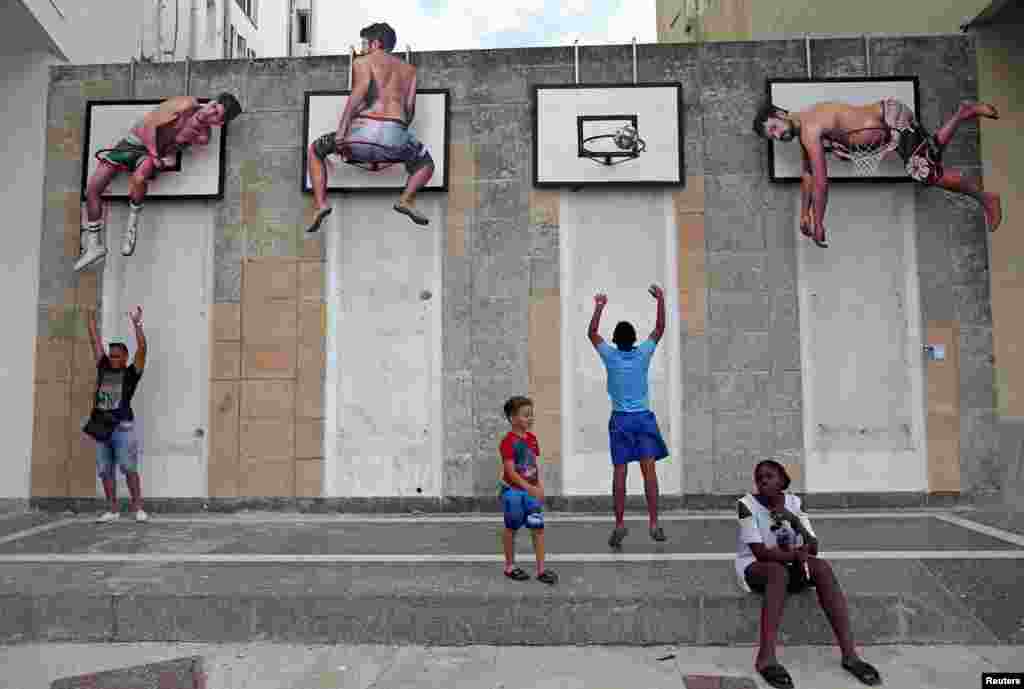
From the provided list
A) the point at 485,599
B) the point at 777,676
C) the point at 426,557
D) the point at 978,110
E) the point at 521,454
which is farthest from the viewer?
the point at 978,110

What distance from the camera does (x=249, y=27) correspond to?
27.6 metres

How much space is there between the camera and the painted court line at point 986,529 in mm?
6694

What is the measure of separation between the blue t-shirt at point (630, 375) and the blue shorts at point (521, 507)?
1.56 metres

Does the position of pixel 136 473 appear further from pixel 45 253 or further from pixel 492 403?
pixel 492 403

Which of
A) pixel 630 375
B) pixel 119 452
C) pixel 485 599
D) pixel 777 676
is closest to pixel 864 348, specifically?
pixel 630 375

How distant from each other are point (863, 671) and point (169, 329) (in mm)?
8263

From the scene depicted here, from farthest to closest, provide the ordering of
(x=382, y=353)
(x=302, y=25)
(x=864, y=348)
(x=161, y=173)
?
(x=302, y=25), (x=161, y=173), (x=382, y=353), (x=864, y=348)

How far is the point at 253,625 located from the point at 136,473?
4.16 meters

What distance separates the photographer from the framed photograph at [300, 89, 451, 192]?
909 centimetres

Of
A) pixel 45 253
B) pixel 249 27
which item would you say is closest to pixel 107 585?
pixel 45 253

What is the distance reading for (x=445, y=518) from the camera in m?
8.53

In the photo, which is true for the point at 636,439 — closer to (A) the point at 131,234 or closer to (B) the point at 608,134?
(B) the point at 608,134

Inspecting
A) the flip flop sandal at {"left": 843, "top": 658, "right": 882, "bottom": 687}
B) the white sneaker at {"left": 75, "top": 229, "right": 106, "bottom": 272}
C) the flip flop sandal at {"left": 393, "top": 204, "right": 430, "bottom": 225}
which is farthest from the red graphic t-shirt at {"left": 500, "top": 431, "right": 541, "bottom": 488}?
the white sneaker at {"left": 75, "top": 229, "right": 106, "bottom": 272}

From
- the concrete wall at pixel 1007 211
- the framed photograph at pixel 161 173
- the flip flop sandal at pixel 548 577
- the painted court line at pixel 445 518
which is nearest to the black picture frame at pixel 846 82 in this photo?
the concrete wall at pixel 1007 211
